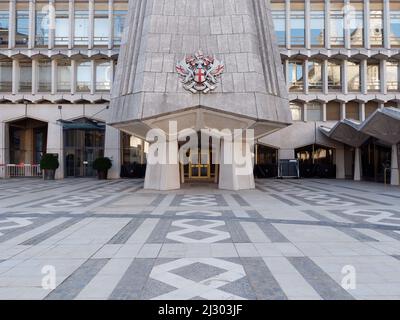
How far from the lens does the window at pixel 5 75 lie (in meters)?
34.5

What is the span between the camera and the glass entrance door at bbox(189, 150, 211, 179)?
30.3m

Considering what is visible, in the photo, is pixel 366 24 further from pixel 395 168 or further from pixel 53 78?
pixel 53 78

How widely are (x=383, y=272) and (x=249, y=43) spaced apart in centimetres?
1637

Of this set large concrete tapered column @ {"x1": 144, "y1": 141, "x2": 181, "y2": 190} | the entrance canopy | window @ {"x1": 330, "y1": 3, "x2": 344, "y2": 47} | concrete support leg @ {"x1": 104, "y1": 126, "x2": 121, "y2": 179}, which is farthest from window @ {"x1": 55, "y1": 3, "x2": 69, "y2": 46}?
the entrance canopy

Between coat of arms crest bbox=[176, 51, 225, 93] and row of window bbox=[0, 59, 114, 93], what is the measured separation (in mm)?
16897

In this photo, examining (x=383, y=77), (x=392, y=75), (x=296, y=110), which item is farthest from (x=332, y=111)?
(x=392, y=75)

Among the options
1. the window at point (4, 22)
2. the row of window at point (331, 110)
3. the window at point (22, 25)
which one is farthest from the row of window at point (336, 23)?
the window at point (4, 22)

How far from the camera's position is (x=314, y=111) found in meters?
35.2

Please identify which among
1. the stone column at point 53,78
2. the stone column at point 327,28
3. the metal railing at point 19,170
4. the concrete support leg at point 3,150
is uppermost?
the stone column at point 327,28

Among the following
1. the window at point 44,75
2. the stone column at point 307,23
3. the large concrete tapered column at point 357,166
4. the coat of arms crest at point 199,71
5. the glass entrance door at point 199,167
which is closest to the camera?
the coat of arms crest at point 199,71

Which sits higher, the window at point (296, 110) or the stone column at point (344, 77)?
the stone column at point (344, 77)

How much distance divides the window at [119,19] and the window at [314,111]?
20.7 m

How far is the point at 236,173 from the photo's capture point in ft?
69.1

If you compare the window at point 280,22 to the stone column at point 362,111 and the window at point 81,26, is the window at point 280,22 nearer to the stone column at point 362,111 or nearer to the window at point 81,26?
the stone column at point 362,111
